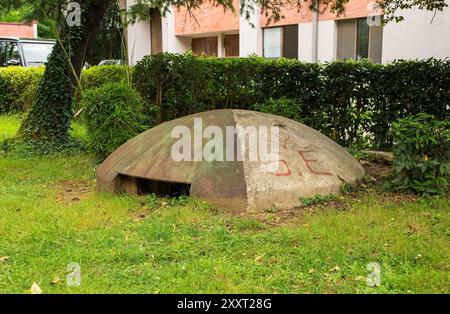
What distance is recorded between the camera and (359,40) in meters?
18.5

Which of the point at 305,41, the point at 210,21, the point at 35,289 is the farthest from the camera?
the point at 210,21

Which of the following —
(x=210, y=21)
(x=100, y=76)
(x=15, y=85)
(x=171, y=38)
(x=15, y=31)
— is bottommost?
(x=15, y=85)

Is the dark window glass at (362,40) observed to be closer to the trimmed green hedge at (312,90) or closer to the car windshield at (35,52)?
the trimmed green hedge at (312,90)

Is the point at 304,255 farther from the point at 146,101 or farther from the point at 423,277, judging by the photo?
the point at 146,101

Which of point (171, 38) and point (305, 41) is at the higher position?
point (171, 38)

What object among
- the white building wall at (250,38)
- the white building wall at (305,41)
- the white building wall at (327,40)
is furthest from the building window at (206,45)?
the white building wall at (327,40)

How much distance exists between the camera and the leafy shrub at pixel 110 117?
335 inches

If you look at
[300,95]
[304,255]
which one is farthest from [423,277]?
[300,95]

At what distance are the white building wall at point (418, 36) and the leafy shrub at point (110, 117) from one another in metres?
8.93

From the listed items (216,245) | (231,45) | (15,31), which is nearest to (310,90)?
(216,245)

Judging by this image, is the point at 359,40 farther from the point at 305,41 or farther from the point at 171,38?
the point at 171,38

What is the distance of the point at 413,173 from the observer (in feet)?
21.7

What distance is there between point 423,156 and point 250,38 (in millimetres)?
16367

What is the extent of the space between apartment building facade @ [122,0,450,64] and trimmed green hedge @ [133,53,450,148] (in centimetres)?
133
